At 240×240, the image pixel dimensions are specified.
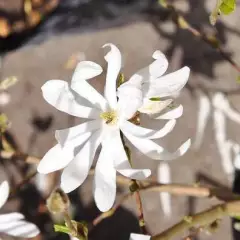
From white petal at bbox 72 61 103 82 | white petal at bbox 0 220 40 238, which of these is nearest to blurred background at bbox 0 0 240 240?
white petal at bbox 0 220 40 238

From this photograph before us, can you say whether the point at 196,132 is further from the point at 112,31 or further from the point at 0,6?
the point at 0,6

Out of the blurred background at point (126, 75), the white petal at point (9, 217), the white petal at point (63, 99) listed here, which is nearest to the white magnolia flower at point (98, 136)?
the white petal at point (63, 99)

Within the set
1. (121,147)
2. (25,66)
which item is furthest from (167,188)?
(25,66)

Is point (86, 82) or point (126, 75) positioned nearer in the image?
point (86, 82)

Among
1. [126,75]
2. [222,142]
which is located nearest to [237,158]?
[222,142]

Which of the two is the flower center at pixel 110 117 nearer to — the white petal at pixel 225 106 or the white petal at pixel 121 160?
the white petal at pixel 121 160

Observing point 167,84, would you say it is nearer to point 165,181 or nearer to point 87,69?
point 87,69

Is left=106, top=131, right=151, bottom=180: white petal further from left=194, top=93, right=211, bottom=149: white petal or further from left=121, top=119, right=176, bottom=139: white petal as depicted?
left=194, top=93, right=211, bottom=149: white petal
